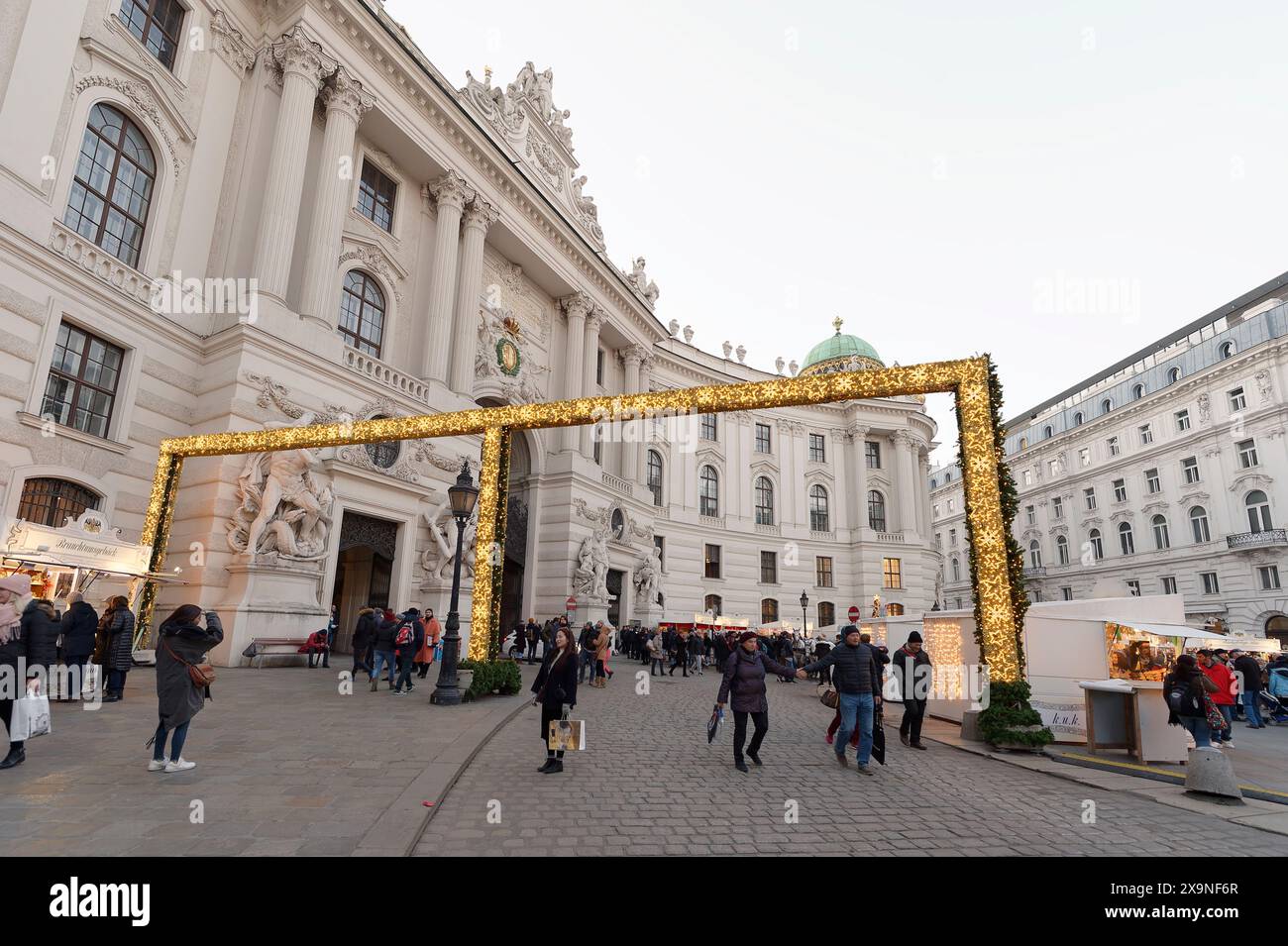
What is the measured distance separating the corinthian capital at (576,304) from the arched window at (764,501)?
1900cm

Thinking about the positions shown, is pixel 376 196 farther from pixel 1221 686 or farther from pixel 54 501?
pixel 1221 686

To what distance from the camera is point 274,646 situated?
15242mm

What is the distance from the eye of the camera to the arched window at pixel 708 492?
42312mm

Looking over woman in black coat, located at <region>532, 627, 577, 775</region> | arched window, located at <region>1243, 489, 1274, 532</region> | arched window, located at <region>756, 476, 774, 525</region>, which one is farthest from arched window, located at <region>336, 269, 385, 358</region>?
arched window, located at <region>1243, 489, 1274, 532</region>

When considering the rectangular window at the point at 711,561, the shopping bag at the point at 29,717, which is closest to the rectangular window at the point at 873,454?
the rectangular window at the point at 711,561

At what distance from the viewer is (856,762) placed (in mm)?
8711

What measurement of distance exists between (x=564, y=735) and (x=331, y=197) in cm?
1793

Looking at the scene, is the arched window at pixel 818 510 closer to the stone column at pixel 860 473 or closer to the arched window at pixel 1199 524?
the stone column at pixel 860 473

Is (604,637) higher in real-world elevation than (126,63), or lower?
lower

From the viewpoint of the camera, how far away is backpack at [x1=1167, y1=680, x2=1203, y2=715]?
8.24m
